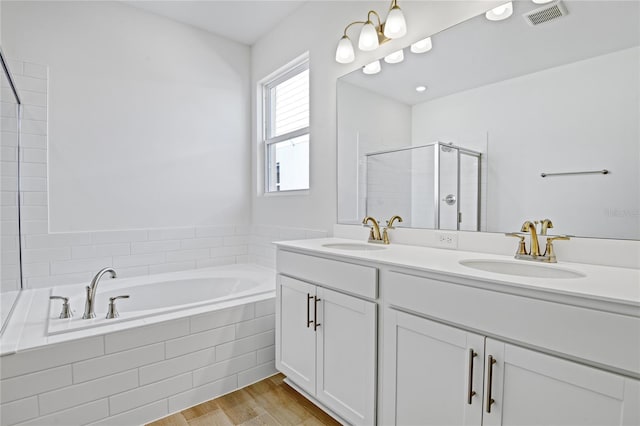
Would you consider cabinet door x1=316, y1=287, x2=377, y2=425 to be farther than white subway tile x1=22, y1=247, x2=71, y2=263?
No

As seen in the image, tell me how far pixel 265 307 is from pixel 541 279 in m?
1.62

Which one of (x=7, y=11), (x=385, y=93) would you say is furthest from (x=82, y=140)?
(x=385, y=93)

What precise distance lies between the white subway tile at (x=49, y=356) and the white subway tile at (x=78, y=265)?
114 centimetres

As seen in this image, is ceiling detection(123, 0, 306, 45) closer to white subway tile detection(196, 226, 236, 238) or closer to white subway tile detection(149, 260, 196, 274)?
white subway tile detection(196, 226, 236, 238)

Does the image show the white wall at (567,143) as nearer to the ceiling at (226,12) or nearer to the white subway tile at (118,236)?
the ceiling at (226,12)

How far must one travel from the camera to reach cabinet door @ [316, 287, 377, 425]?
1.43 metres

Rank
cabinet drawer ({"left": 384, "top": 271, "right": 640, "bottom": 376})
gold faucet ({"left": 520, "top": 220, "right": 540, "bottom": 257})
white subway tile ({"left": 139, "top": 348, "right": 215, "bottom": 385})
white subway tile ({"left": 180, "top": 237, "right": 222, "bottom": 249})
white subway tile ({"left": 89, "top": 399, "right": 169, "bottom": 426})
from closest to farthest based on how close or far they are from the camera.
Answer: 1. cabinet drawer ({"left": 384, "top": 271, "right": 640, "bottom": 376})
2. gold faucet ({"left": 520, "top": 220, "right": 540, "bottom": 257})
3. white subway tile ({"left": 89, "top": 399, "right": 169, "bottom": 426})
4. white subway tile ({"left": 139, "top": 348, "right": 215, "bottom": 385})
5. white subway tile ({"left": 180, "top": 237, "right": 222, "bottom": 249})

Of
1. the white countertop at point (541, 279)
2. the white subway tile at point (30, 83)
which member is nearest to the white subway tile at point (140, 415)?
the white countertop at point (541, 279)

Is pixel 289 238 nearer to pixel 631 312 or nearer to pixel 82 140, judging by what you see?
pixel 82 140

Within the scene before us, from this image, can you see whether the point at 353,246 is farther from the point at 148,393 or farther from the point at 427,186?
the point at 148,393

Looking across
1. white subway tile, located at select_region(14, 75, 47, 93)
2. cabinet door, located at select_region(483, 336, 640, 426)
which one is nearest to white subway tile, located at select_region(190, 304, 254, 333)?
cabinet door, located at select_region(483, 336, 640, 426)

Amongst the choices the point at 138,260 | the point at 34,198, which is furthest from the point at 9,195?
the point at 138,260

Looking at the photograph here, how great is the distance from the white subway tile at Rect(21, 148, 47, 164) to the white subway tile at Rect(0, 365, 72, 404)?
1532 millimetres

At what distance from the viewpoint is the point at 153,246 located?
2.81 m
